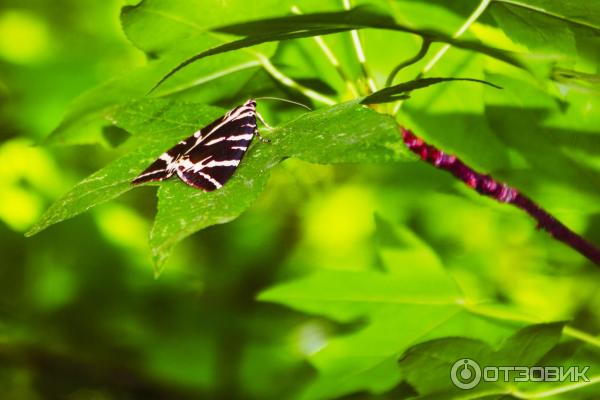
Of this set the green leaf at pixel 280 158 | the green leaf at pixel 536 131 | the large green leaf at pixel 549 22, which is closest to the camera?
the green leaf at pixel 280 158

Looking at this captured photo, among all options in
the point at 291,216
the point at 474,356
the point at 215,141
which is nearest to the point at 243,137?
the point at 215,141

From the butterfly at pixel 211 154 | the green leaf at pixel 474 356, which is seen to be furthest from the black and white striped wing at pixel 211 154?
the green leaf at pixel 474 356

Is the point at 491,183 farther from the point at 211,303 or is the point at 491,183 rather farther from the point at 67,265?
the point at 67,265

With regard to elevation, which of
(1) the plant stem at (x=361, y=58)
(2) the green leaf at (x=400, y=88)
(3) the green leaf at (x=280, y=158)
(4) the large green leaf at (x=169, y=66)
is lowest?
(3) the green leaf at (x=280, y=158)

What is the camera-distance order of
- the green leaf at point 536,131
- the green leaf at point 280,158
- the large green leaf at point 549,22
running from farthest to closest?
the green leaf at point 536,131
the large green leaf at point 549,22
the green leaf at point 280,158

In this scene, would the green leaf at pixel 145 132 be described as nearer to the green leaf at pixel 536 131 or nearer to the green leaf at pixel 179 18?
the green leaf at pixel 179 18

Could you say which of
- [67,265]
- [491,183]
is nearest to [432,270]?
[491,183]

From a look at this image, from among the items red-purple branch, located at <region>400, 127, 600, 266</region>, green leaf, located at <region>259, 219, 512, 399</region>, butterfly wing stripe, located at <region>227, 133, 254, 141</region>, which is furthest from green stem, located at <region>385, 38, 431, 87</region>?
green leaf, located at <region>259, 219, 512, 399</region>
